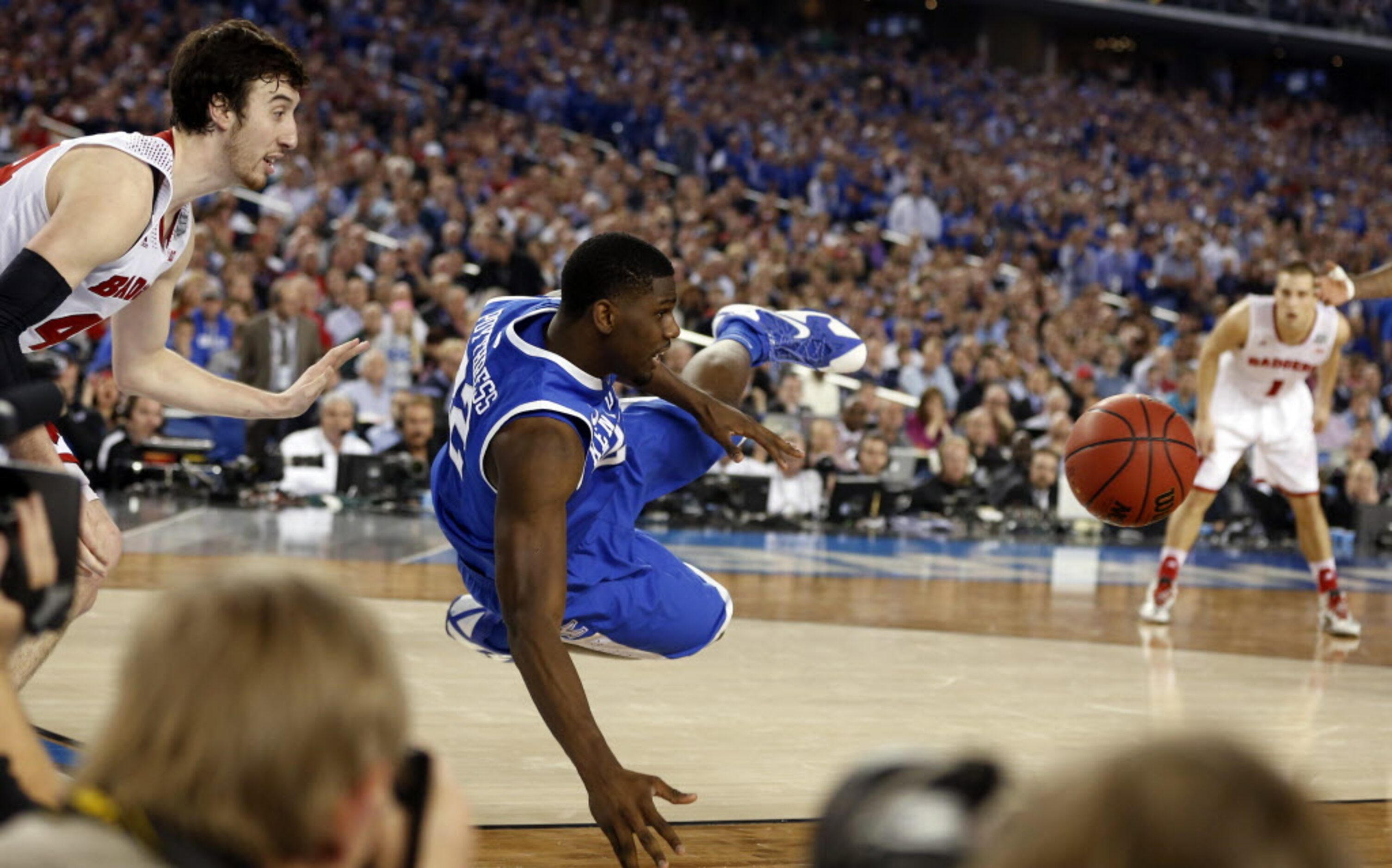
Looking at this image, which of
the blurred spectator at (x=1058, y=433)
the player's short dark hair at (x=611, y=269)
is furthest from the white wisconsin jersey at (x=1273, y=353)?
the player's short dark hair at (x=611, y=269)

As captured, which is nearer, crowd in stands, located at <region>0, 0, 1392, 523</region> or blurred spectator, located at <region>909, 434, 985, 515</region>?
blurred spectator, located at <region>909, 434, 985, 515</region>

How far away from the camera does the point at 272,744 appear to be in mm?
1264

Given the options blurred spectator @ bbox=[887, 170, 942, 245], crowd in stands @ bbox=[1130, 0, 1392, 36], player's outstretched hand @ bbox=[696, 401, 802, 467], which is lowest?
player's outstretched hand @ bbox=[696, 401, 802, 467]

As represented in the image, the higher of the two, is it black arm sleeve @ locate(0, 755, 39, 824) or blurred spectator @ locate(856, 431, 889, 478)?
black arm sleeve @ locate(0, 755, 39, 824)

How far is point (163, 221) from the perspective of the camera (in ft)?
12.2

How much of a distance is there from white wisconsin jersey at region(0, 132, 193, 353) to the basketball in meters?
3.05

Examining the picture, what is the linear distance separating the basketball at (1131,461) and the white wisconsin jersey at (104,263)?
3051 mm

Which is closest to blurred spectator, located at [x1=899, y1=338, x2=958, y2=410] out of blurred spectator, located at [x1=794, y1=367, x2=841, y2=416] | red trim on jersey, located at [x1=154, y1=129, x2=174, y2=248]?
blurred spectator, located at [x1=794, y1=367, x2=841, y2=416]

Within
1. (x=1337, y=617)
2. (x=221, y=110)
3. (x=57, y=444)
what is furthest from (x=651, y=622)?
(x=1337, y=617)

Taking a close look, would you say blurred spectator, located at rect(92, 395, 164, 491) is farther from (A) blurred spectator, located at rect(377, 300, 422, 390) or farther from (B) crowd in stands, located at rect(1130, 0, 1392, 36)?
(B) crowd in stands, located at rect(1130, 0, 1392, 36)

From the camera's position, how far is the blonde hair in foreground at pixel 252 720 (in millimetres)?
1269

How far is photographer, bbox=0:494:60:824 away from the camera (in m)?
1.67

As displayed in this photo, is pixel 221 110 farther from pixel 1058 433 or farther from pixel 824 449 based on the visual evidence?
pixel 1058 433

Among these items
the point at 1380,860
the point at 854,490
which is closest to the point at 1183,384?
the point at 854,490
